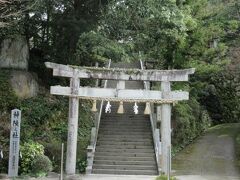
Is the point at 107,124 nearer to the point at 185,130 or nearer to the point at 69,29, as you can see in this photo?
the point at 69,29

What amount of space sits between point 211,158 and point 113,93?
852 cm

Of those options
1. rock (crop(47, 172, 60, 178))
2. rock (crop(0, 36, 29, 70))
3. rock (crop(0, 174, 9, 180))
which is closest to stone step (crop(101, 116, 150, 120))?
rock (crop(0, 36, 29, 70))

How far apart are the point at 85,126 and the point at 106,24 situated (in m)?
5.77

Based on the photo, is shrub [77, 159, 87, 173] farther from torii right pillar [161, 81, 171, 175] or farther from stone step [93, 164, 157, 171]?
torii right pillar [161, 81, 171, 175]

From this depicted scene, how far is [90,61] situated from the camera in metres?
28.7

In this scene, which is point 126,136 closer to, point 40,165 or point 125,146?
point 125,146

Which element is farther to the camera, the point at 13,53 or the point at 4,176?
the point at 13,53

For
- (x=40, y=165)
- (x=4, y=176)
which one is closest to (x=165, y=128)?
(x=40, y=165)

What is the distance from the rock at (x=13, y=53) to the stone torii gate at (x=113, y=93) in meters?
5.49

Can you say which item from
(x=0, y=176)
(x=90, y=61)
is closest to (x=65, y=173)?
(x=0, y=176)

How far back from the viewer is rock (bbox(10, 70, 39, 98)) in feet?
71.7

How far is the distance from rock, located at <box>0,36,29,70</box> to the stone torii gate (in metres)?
5.49

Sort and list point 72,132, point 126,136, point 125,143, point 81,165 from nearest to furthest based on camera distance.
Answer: point 72,132 < point 81,165 < point 125,143 < point 126,136

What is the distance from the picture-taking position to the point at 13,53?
75.0 feet
